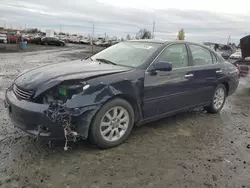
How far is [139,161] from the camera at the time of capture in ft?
11.0

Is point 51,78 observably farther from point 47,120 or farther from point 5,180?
point 5,180

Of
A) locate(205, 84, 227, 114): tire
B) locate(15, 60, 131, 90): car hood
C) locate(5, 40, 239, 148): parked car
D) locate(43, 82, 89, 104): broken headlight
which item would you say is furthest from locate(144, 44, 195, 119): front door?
locate(43, 82, 89, 104): broken headlight

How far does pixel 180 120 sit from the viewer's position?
5.20 m

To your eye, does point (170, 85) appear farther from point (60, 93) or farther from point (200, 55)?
point (60, 93)

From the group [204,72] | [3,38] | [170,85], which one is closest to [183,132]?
[170,85]

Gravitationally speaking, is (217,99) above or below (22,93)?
below

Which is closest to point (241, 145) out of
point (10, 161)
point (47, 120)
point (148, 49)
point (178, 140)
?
point (178, 140)

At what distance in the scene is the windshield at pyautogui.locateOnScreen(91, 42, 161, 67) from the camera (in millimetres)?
4180

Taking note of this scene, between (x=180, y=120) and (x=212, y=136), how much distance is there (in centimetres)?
87

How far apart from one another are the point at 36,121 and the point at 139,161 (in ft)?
4.64

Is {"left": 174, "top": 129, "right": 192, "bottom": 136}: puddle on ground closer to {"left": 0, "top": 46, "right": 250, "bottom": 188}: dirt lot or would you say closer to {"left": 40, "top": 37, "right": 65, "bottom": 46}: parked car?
{"left": 0, "top": 46, "right": 250, "bottom": 188}: dirt lot

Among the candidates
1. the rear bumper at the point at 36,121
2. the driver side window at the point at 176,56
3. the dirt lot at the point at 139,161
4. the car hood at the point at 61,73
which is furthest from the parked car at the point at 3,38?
the rear bumper at the point at 36,121

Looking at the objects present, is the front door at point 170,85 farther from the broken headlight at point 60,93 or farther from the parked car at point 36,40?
the parked car at point 36,40

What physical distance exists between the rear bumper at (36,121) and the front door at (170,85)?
4.84ft
